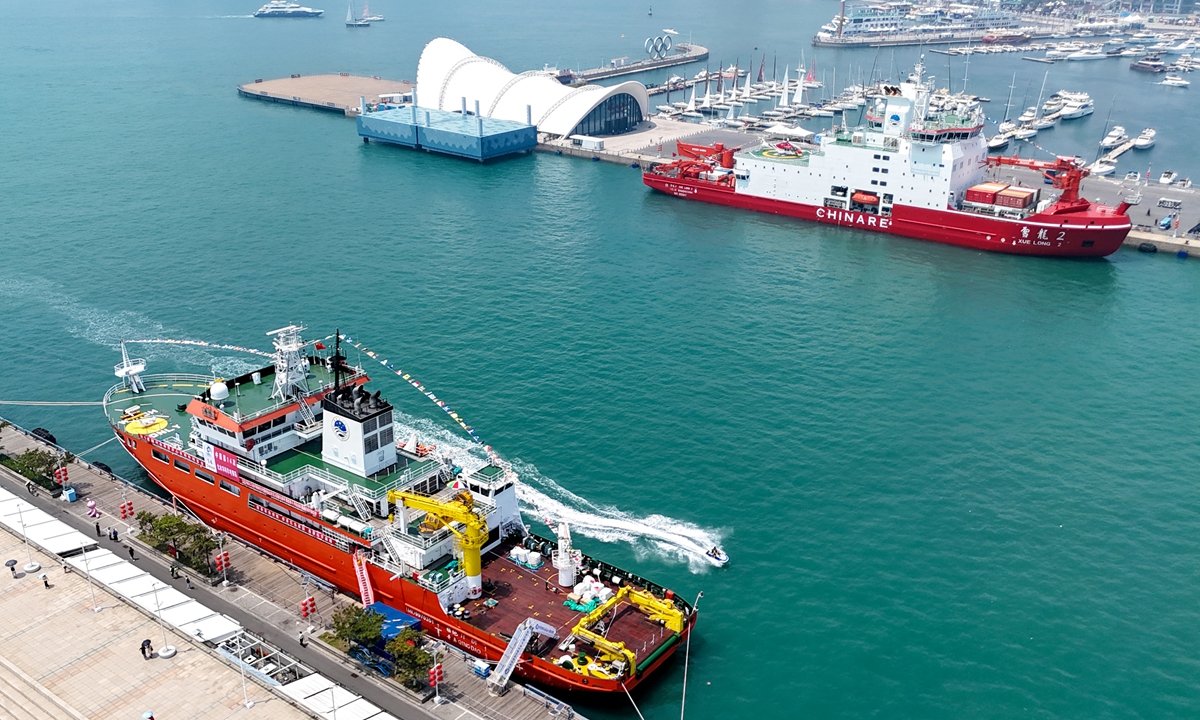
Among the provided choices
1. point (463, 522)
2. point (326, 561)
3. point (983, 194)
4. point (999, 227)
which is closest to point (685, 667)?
point (463, 522)

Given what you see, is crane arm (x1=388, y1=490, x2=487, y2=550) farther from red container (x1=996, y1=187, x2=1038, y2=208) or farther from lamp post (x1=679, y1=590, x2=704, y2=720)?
red container (x1=996, y1=187, x2=1038, y2=208)

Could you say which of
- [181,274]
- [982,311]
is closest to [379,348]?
[181,274]

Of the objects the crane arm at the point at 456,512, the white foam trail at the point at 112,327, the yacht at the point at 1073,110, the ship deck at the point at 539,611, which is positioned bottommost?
the ship deck at the point at 539,611

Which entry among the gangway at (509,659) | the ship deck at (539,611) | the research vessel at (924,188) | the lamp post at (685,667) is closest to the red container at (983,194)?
the research vessel at (924,188)

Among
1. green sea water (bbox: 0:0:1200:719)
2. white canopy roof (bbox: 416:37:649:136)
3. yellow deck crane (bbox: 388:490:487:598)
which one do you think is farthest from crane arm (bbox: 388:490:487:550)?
white canopy roof (bbox: 416:37:649:136)

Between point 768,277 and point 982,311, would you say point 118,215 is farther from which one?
point 982,311

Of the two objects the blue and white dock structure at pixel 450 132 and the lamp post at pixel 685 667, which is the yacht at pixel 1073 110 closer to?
the blue and white dock structure at pixel 450 132

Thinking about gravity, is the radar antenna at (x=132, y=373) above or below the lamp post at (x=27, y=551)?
above
